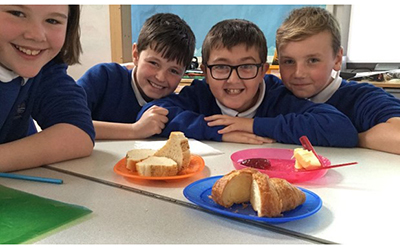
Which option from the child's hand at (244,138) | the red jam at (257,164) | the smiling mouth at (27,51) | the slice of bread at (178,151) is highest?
the smiling mouth at (27,51)

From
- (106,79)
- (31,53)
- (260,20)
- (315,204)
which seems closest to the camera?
(315,204)

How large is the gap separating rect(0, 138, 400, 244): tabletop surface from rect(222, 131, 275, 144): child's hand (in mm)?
222

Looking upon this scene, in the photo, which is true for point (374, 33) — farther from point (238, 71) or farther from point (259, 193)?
point (259, 193)

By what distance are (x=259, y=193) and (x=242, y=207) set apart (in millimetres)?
60

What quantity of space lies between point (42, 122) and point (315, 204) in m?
0.79

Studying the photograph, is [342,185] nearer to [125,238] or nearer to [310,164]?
[310,164]

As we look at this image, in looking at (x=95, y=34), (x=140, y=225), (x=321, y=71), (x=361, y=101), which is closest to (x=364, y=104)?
(x=361, y=101)

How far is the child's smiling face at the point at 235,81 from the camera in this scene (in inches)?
49.4

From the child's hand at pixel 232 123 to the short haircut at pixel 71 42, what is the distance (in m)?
0.47

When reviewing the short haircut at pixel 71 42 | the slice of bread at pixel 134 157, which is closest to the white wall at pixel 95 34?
the short haircut at pixel 71 42

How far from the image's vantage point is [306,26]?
50.4 inches

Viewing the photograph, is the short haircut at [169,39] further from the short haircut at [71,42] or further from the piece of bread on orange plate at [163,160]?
the piece of bread on orange plate at [163,160]
